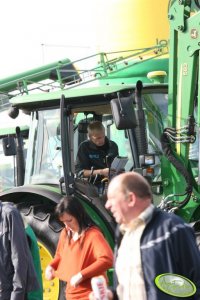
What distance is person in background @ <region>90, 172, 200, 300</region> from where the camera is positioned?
3051 mm

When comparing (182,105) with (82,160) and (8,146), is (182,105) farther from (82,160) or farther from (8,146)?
(8,146)

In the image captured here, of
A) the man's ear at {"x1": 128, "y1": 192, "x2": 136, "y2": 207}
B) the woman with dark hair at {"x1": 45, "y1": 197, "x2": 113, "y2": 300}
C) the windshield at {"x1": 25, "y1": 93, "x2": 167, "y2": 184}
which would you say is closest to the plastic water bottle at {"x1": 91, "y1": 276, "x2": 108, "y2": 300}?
the man's ear at {"x1": 128, "y1": 192, "x2": 136, "y2": 207}

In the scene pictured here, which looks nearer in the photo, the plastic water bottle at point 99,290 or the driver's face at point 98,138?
the plastic water bottle at point 99,290

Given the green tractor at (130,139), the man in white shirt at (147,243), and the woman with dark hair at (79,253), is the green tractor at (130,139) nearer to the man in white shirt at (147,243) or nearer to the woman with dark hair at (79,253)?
the woman with dark hair at (79,253)

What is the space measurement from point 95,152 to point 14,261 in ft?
7.71

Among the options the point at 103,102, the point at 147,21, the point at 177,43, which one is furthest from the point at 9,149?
the point at 147,21

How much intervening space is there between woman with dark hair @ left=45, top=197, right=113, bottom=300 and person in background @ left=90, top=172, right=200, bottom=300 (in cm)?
116

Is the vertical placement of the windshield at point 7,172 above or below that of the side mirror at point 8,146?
below

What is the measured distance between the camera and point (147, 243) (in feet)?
10.1

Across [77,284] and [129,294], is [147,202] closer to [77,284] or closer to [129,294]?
[129,294]

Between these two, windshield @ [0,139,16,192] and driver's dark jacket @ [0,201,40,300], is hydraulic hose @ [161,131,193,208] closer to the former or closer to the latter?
driver's dark jacket @ [0,201,40,300]

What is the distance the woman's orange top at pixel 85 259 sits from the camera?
4340 millimetres

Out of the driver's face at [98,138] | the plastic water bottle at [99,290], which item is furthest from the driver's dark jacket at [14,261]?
the driver's face at [98,138]

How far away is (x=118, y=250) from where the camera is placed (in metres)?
3.35
